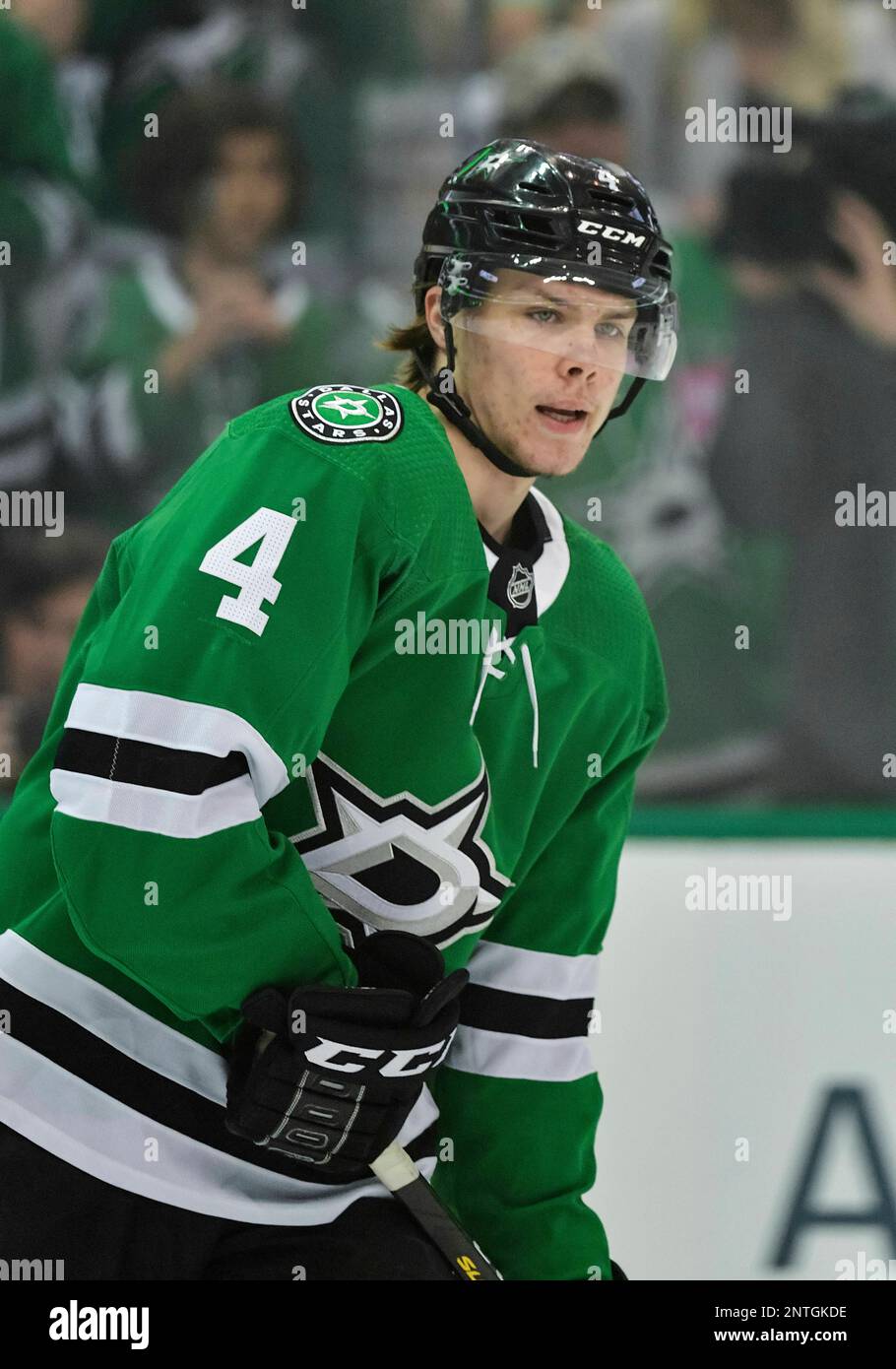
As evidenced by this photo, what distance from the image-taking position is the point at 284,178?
10.9 feet

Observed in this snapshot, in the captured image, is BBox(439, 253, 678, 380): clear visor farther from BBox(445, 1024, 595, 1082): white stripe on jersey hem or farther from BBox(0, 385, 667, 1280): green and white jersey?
BBox(445, 1024, 595, 1082): white stripe on jersey hem

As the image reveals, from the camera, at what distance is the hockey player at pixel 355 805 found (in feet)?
4.04

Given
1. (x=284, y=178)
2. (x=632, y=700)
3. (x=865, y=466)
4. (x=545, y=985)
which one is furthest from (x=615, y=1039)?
(x=284, y=178)

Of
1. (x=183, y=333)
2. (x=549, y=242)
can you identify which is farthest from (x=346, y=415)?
(x=183, y=333)

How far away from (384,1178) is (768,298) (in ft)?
7.41

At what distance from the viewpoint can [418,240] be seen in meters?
3.27

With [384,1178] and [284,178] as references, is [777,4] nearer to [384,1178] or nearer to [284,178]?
[284,178]

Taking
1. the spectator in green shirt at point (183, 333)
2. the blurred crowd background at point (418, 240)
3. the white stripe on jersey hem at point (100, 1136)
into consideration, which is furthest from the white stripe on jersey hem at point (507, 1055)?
the spectator in green shirt at point (183, 333)

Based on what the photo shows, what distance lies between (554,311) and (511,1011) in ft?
2.08

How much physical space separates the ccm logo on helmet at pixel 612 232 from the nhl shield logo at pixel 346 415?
242 mm

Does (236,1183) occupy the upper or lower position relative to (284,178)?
lower

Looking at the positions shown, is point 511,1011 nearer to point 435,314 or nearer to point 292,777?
point 292,777

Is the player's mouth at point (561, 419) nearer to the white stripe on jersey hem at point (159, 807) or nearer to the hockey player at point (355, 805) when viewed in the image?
the hockey player at point (355, 805)
